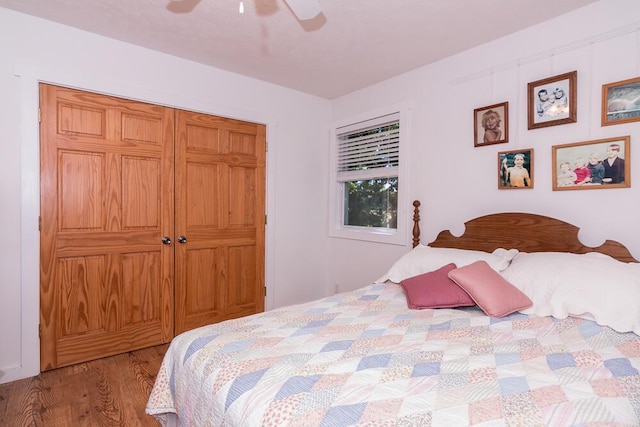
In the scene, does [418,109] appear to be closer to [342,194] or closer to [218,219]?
[342,194]

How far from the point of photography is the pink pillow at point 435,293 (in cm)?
188

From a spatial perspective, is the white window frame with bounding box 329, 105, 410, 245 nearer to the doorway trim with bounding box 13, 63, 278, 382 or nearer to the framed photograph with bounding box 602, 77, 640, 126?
the framed photograph with bounding box 602, 77, 640, 126

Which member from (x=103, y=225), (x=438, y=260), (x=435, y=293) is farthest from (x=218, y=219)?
(x=435, y=293)

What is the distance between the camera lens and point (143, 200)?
9.21 ft

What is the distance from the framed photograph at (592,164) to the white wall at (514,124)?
42 mm

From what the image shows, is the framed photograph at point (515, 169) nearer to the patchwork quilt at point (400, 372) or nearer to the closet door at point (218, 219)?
the patchwork quilt at point (400, 372)

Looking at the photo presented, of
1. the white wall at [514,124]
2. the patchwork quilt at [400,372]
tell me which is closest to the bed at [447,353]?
the patchwork quilt at [400,372]

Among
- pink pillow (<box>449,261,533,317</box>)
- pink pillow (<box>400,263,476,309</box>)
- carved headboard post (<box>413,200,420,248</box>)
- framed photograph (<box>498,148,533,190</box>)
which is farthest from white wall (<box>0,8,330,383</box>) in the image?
pink pillow (<box>449,261,533,317</box>)

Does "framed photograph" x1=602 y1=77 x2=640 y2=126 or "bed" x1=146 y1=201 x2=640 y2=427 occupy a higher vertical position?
"framed photograph" x1=602 y1=77 x2=640 y2=126

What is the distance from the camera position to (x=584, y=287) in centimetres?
166

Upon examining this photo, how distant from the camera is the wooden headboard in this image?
2044 millimetres

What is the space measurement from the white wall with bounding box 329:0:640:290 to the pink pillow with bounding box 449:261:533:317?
0.73 m

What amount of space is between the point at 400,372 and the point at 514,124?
6.87 ft

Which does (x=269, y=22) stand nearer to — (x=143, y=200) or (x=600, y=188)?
(x=143, y=200)
